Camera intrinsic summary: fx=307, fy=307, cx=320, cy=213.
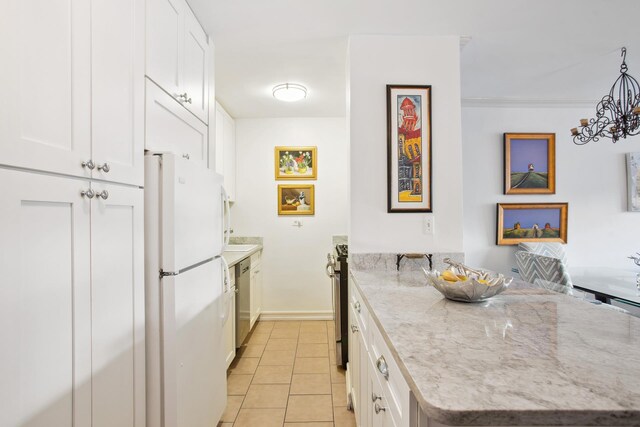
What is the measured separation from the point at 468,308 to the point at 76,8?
64.9 inches

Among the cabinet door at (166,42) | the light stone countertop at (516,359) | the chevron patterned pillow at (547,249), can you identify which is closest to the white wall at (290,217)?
the chevron patterned pillow at (547,249)

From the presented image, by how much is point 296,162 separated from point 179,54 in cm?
226

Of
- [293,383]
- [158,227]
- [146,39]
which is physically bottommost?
[293,383]

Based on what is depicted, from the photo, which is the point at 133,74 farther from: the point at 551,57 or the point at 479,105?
the point at 479,105

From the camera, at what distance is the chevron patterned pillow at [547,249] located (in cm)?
315

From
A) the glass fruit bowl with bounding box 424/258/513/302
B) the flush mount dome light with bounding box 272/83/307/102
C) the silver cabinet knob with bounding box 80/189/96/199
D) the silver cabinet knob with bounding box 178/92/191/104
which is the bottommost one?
the glass fruit bowl with bounding box 424/258/513/302

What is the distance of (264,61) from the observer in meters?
2.39

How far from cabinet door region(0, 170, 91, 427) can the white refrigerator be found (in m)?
0.34

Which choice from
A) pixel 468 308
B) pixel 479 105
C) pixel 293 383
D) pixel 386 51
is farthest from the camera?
pixel 479 105

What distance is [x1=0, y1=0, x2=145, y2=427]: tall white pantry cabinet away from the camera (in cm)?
73

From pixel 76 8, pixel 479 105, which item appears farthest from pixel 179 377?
pixel 479 105

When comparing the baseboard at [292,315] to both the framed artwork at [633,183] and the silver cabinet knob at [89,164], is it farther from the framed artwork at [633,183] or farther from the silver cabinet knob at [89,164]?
the framed artwork at [633,183]

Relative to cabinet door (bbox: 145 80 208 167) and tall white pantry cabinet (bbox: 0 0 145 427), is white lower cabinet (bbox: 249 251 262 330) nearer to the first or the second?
cabinet door (bbox: 145 80 208 167)

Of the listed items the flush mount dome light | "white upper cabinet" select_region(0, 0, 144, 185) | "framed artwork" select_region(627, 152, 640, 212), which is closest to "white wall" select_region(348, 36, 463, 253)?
the flush mount dome light
